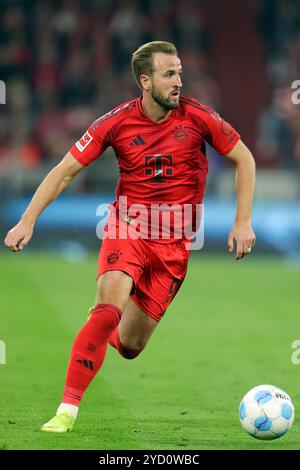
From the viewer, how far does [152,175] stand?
6902 mm

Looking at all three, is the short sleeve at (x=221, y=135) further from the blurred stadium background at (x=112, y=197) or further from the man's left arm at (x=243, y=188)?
the blurred stadium background at (x=112, y=197)

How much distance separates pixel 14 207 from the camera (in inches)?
706

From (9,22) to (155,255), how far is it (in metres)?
15.5

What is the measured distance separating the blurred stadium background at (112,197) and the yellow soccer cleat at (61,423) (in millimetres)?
115

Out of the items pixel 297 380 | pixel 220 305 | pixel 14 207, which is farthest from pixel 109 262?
pixel 14 207

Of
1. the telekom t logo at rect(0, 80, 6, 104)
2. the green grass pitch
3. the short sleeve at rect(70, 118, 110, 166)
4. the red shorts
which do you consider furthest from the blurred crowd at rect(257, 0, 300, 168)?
the short sleeve at rect(70, 118, 110, 166)

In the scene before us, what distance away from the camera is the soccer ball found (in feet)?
20.0

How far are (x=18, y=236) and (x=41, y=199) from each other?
11.8 inches

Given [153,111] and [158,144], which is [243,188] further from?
[153,111]

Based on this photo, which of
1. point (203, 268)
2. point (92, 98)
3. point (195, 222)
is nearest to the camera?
point (195, 222)

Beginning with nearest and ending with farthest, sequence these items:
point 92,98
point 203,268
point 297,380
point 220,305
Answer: point 297,380 < point 220,305 < point 203,268 < point 92,98

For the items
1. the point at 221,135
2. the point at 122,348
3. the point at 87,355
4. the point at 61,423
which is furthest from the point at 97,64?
the point at 61,423

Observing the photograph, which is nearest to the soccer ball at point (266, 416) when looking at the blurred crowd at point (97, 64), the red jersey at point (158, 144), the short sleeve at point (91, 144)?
the red jersey at point (158, 144)

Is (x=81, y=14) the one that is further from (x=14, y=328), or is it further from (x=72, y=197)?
(x=14, y=328)
